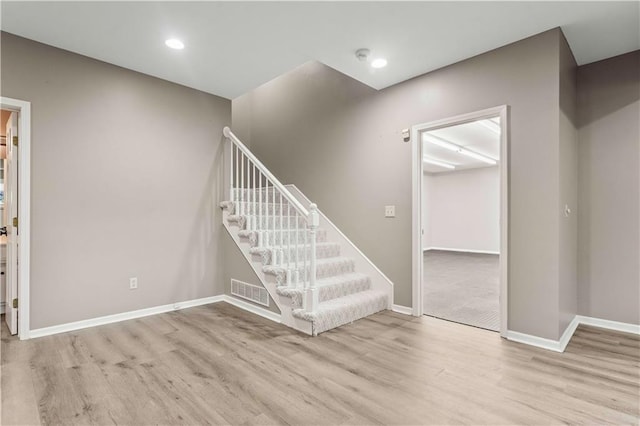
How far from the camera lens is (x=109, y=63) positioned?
3.30 metres

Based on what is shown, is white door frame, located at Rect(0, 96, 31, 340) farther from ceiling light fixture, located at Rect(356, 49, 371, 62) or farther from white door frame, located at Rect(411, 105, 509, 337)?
white door frame, located at Rect(411, 105, 509, 337)

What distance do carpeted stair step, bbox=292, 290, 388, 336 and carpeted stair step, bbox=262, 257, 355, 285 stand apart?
35cm

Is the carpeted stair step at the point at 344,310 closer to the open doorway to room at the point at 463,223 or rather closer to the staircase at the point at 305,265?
the staircase at the point at 305,265

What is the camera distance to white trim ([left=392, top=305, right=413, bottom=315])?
11.6 ft

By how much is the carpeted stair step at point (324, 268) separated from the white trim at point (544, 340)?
69.5 inches

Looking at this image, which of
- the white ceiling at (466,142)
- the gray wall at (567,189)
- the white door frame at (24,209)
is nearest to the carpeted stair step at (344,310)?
the gray wall at (567,189)

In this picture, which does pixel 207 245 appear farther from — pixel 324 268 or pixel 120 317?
pixel 324 268

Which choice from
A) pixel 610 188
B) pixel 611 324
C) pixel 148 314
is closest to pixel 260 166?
pixel 148 314

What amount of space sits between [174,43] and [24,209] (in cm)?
192

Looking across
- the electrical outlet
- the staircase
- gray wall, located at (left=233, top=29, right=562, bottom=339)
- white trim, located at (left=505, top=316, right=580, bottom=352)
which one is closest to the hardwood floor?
white trim, located at (left=505, top=316, right=580, bottom=352)

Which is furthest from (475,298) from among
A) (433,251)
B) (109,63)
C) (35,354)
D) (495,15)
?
(433,251)

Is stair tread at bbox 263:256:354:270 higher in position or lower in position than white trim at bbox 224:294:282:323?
higher

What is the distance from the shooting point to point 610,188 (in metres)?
3.13

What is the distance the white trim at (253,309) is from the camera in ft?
11.0
